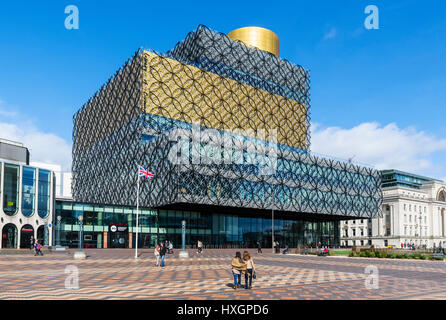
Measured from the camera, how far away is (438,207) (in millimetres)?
155000

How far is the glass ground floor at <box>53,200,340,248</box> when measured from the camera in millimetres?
68688

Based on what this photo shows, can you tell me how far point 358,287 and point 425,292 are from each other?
2.93 m

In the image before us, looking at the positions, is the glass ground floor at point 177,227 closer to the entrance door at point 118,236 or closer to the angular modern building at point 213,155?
the entrance door at point 118,236

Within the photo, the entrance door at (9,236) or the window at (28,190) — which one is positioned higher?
the window at (28,190)

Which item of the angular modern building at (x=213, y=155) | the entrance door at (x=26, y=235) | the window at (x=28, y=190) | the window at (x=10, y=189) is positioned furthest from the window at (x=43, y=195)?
the angular modern building at (x=213, y=155)

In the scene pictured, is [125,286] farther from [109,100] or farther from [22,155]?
[109,100]

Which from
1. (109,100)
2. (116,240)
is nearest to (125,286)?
(116,240)

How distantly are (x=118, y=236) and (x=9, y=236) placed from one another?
19.8m

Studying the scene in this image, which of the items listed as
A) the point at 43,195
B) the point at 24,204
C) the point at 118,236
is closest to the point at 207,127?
the point at 118,236

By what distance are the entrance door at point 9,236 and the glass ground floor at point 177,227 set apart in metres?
5.74

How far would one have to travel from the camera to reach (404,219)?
13812 centimetres

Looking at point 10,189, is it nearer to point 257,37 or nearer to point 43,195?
point 43,195

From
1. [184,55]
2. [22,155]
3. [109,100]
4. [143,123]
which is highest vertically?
[184,55]

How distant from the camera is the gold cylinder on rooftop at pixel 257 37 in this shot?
11494 cm
